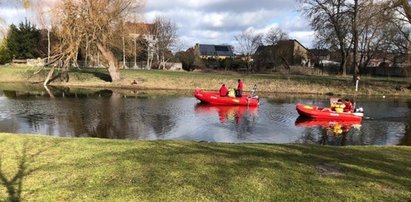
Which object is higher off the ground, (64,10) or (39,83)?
(64,10)

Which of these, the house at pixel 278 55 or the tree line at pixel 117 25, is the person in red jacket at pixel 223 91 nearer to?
the tree line at pixel 117 25

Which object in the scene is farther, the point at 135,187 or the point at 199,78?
the point at 199,78

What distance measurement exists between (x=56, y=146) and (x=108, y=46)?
103ft

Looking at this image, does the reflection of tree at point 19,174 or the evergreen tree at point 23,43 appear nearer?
the reflection of tree at point 19,174

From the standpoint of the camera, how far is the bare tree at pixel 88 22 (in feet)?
122

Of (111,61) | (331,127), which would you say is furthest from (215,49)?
(331,127)

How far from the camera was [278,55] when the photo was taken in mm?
70250

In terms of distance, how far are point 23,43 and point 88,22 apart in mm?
33764

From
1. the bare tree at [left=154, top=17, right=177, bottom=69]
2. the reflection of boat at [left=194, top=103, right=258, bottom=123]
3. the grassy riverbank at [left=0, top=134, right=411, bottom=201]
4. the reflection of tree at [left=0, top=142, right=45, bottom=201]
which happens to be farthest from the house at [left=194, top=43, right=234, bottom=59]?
the reflection of tree at [left=0, top=142, right=45, bottom=201]

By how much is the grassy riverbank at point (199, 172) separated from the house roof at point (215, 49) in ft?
318

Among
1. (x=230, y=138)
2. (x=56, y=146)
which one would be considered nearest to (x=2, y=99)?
(x=230, y=138)

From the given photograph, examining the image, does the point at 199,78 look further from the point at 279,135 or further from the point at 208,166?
the point at 208,166

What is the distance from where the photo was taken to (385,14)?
35.5 metres

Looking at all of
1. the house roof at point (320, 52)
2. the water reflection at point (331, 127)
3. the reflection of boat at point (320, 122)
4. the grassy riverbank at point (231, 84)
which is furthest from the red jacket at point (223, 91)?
the house roof at point (320, 52)
